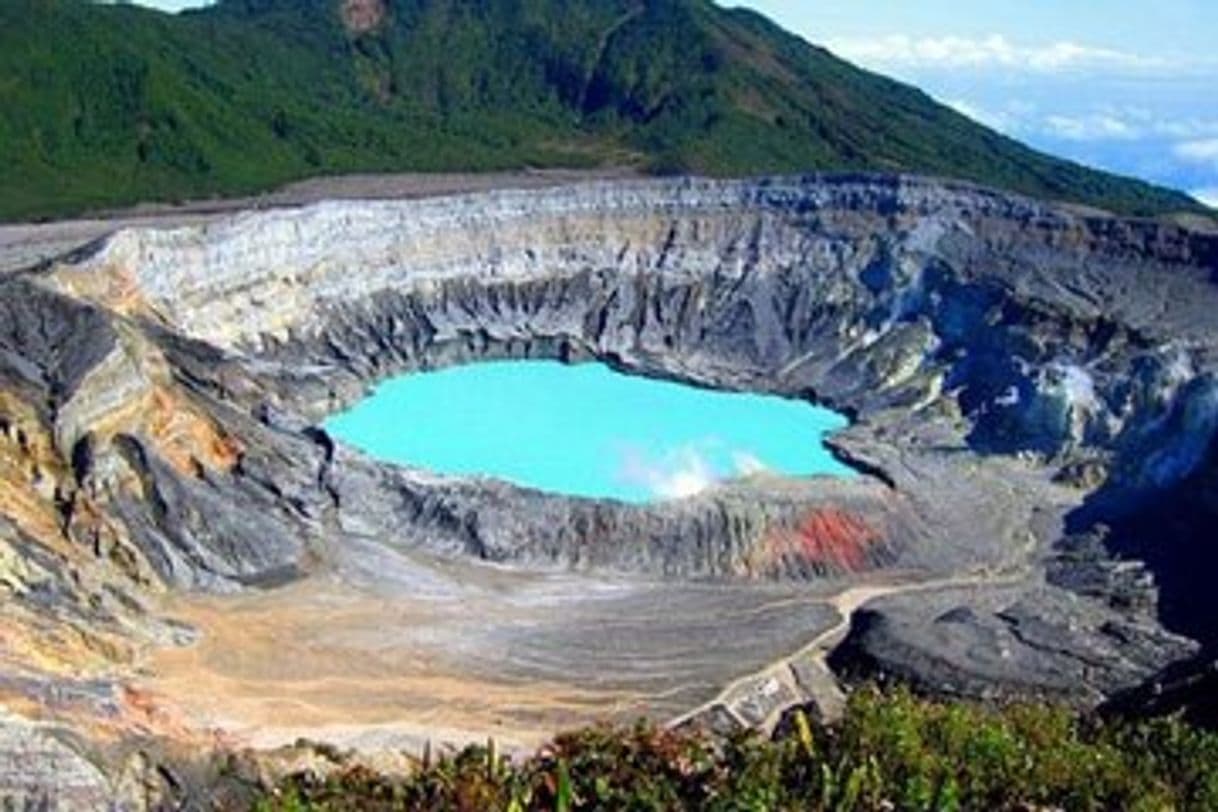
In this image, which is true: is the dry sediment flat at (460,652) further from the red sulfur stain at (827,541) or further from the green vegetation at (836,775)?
the green vegetation at (836,775)

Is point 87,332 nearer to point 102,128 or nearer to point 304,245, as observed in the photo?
point 304,245

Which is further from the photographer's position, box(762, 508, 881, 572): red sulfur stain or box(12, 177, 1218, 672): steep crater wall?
box(762, 508, 881, 572): red sulfur stain

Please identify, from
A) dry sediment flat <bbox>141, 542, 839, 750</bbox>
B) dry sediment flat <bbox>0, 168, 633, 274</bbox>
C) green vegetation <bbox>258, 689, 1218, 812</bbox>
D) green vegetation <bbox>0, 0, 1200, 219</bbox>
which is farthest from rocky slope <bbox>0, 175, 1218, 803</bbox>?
green vegetation <bbox>0, 0, 1200, 219</bbox>

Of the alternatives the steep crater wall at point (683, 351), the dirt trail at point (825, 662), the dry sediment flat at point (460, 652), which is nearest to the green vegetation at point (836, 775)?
the dry sediment flat at point (460, 652)

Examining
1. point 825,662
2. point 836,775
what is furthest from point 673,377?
point 836,775

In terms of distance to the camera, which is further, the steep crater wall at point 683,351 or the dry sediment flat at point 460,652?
the steep crater wall at point 683,351

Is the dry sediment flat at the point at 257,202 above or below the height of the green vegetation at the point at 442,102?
below

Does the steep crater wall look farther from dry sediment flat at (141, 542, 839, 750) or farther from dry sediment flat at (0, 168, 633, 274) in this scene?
dry sediment flat at (0, 168, 633, 274)
